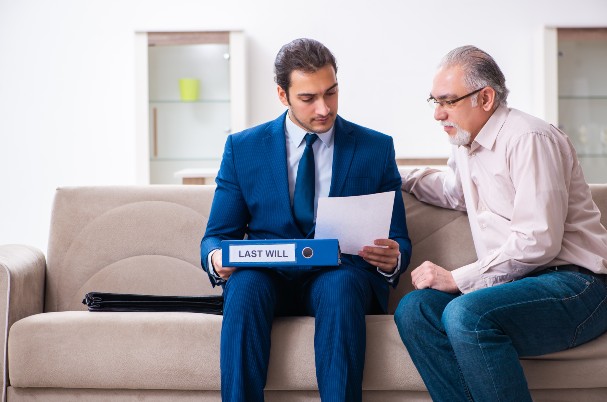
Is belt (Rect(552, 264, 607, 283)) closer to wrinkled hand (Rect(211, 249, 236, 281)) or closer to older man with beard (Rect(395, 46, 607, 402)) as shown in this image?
older man with beard (Rect(395, 46, 607, 402))

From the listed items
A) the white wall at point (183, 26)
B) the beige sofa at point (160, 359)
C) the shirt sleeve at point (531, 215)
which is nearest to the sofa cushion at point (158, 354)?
the beige sofa at point (160, 359)

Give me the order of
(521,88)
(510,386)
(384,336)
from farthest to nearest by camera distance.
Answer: (521,88) < (384,336) < (510,386)

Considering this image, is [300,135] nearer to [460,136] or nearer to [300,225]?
[300,225]

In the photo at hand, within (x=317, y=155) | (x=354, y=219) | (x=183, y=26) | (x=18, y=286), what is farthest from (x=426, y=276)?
(x=183, y=26)

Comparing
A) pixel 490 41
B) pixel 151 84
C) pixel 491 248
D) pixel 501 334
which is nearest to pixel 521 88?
pixel 490 41

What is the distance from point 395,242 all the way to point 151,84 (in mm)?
3101

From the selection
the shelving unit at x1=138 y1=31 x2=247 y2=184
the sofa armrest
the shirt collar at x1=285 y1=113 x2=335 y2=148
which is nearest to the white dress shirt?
the shirt collar at x1=285 y1=113 x2=335 y2=148

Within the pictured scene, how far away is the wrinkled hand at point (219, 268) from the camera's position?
1.98 m

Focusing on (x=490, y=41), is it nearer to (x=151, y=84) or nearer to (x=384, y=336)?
(x=151, y=84)

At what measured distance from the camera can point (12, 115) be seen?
5285 millimetres

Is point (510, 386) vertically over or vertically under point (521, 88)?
under

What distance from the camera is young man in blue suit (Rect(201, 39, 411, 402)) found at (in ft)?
5.88

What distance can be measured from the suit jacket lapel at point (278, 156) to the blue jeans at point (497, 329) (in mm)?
464

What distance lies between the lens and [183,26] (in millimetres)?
5121
